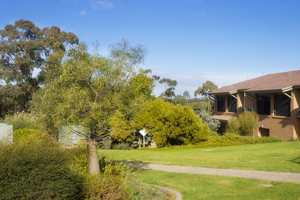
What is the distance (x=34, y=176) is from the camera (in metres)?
4.85

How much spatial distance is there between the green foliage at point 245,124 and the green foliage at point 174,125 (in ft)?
12.2

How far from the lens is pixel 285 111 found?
77.5 feet

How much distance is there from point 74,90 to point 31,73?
3352cm

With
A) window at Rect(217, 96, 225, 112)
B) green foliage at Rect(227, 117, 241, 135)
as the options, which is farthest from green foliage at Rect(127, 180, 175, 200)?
window at Rect(217, 96, 225, 112)

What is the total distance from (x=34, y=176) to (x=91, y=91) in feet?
10.2

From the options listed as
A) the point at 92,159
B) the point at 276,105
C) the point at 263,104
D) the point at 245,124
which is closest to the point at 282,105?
the point at 276,105

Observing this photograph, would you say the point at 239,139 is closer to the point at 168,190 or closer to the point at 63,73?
the point at 168,190

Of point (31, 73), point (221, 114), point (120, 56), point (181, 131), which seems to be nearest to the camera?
point (120, 56)

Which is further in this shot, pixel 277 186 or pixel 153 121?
pixel 153 121

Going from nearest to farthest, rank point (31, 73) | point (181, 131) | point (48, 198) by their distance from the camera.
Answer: point (48, 198), point (181, 131), point (31, 73)

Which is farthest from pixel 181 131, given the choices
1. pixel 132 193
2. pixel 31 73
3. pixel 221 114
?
pixel 31 73

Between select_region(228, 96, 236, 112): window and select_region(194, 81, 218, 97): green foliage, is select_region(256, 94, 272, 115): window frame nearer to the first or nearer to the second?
select_region(228, 96, 236, 112): window

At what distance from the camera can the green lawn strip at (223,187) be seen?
23.5 feet

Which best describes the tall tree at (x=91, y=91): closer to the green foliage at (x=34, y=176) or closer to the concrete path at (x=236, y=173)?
the green foliage at (x=34, y=176)
